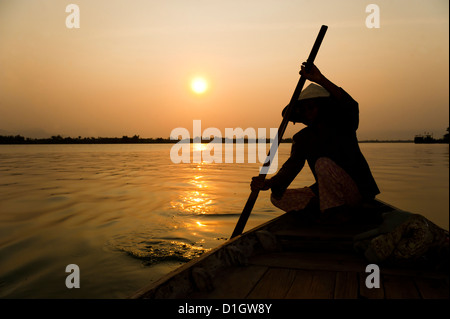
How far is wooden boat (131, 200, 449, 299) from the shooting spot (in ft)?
5.95

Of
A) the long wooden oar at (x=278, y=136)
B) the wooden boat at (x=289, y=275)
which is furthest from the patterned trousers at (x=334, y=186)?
Answer: the long wooden oar at (x=278, y=136)

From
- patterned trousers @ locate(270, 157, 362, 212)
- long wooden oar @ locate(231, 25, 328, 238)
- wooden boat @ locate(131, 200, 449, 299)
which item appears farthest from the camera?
long wooden oar @ locate(231, 25, 328, 238)

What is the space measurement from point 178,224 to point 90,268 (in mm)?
1911

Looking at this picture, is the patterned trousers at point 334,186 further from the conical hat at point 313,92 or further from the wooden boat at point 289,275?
the conical hat at point 313,92

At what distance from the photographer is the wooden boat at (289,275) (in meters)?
1.81

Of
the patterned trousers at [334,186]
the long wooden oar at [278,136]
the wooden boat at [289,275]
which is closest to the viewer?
the wooden boat at [289,275]

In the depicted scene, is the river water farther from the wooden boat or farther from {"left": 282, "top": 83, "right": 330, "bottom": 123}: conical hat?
{"left": 282, "top": 83, "right": 330, "bottom": 123}: conical hat

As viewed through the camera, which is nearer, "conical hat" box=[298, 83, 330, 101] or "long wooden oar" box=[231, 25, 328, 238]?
"conical hat" box=[298, 83, 330, 101]

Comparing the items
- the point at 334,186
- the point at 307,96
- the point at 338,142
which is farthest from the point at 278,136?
the point at 334,186

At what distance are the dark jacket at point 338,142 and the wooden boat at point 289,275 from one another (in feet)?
1.96

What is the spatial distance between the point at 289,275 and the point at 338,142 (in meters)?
1.43

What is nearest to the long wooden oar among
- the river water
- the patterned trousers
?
the patterned trousers

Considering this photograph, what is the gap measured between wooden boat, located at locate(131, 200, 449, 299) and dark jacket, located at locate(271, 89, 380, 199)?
1.96 feet
